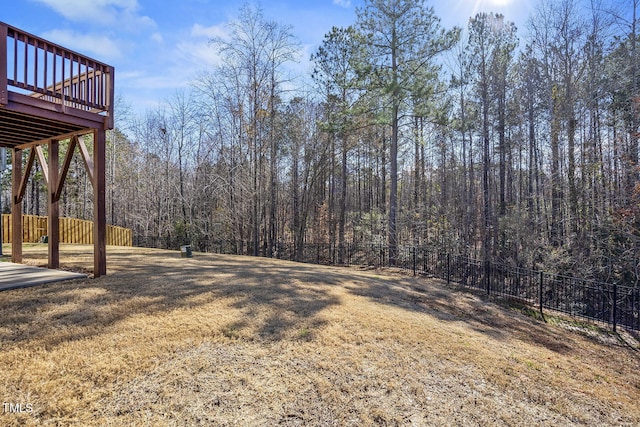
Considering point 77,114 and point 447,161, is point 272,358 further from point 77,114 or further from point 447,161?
point 447,161

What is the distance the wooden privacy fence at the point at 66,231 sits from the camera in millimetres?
12398

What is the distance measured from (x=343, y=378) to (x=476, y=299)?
6145 mm

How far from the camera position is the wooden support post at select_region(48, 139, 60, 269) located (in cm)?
552

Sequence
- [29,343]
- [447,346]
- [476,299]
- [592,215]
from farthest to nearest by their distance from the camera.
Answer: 1. [592,215]
2. [476,299]
3. [447,346]
4. [29,343]

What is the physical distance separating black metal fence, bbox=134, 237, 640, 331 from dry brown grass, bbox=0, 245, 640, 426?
2.87m

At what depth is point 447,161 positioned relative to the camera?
60.5 feet

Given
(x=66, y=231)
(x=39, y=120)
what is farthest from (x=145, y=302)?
(x=66, y=231)

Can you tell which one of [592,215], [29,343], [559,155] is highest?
[559,155]

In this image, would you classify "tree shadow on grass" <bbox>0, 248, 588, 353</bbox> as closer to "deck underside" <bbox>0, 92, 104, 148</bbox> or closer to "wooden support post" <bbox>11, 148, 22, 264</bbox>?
"wooden support post" <bbox>11, 148, 22, 264</bbox>

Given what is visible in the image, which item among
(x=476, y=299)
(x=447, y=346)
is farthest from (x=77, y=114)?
(x=476, y=299)

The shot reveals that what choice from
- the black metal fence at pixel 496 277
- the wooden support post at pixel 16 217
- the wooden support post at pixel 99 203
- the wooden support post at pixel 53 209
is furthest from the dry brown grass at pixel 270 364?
the wooden support post at pixel 16 217

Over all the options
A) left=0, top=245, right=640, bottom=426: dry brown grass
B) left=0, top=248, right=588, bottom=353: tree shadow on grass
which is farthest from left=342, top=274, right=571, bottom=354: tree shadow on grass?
left=0, top=245, right=640, bottom=426: dry brown grass

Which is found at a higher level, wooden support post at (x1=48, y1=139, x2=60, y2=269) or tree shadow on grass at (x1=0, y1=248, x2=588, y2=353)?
wooden support post at (x1=48, y1=139, x2=60, y2=269)
